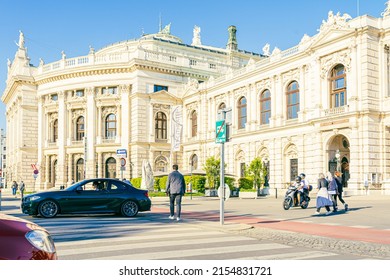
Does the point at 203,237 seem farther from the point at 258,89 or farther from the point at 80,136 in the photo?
the point at 80,136

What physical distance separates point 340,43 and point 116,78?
2828cm

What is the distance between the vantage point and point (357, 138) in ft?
108

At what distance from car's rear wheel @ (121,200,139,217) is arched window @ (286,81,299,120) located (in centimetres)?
2675

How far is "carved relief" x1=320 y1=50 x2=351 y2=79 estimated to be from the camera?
34.4 m

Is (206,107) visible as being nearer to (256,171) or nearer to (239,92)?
(239,92)

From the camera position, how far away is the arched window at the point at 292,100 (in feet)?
134

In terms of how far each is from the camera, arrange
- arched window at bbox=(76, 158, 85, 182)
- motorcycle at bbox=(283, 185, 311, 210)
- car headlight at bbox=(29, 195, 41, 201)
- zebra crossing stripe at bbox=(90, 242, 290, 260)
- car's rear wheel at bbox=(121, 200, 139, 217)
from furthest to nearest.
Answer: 1. arched window at bbox=(76, 158, 85, 182)
2. motorcycle at bbox=(283, 185, 311, 210)
3. car's rear wheel at bbox=(121, 200, 139, 217)
4. car headlight at bbox=(29, 195, 41, 201)
5. zebra crossing stripe at bbox=(90, 242, 290, 260)

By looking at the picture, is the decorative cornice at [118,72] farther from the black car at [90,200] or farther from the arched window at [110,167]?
the black car at [90,200]

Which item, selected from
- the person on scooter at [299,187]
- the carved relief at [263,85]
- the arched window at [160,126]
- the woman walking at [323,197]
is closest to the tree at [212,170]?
the carved relief at [263,85]

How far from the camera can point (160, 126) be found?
5566cm

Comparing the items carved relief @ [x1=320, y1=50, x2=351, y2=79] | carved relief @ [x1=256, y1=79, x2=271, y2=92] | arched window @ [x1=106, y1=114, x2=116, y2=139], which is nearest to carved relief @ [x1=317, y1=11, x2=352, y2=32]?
carved relief @ [x1=320, y1=50, x2=351, y2=79]

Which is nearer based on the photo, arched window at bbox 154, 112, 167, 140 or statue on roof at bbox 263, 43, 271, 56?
arched window at bbox 154, 112, 167, 140

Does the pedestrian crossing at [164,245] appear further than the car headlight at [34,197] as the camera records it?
No

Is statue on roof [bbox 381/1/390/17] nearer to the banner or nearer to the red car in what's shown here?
the banner
